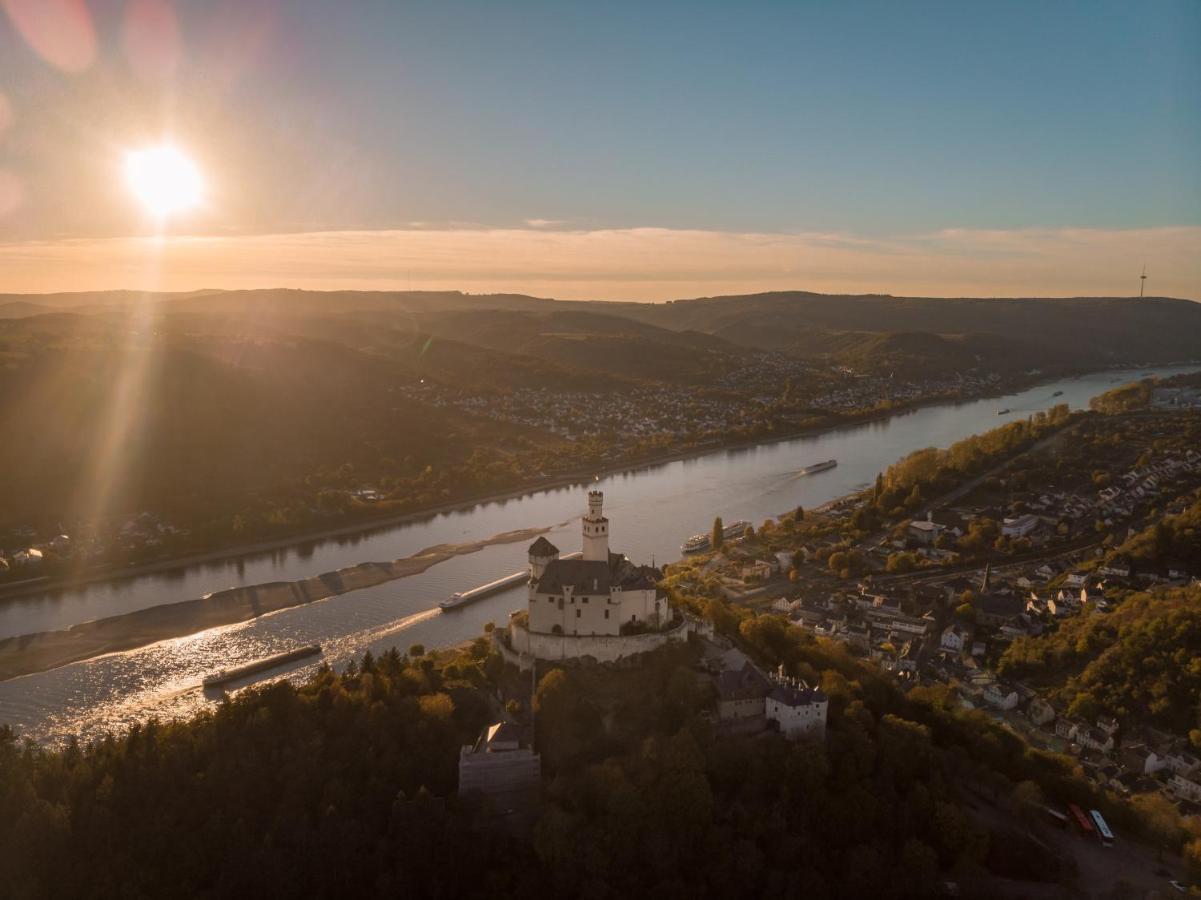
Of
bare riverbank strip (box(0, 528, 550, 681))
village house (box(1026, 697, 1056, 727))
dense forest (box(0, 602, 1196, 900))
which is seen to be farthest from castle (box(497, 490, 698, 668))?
bare riverbank strip (box(0, 528, 550, 681))

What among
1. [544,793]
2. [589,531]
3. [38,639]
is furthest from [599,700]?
[38,639]

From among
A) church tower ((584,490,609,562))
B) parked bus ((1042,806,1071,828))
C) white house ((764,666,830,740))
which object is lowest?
parked bus ((1042,806,1071,828))

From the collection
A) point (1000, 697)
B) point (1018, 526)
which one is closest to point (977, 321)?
point (1018, 526)

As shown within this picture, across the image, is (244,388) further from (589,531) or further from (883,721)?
(883,721)

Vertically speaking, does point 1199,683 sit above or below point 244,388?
below

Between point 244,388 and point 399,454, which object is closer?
point 399,454

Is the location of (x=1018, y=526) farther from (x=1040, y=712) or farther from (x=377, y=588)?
(x=377, y=588)

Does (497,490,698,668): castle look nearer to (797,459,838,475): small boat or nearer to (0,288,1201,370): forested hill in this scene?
(797,459,838,475): small boat

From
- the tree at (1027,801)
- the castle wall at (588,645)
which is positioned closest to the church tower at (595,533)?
the castle wall at (588,645)
